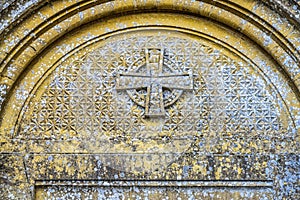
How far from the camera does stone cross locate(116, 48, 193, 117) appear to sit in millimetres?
4336

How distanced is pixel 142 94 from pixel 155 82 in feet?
0.47

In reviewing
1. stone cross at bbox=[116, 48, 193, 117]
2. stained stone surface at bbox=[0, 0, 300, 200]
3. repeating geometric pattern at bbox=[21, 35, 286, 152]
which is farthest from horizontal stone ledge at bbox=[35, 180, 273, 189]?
stone cross at bbox=[116, 48, 193, 117]

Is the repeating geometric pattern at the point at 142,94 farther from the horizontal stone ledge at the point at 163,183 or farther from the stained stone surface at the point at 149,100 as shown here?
the horizontal stone ledge at the point at 163,183

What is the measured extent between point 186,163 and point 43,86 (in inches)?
51.5

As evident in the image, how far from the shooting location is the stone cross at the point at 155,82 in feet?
14.2

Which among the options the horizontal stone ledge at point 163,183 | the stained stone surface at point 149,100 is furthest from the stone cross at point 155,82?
the horizontal stone ledge at point 163,183

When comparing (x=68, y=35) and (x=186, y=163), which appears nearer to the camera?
(x=186, y=163)

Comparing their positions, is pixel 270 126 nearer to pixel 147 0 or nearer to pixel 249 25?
pixel 249 25

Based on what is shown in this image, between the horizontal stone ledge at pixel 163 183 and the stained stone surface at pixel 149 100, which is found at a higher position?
the stained stone surface at pixel 149 100

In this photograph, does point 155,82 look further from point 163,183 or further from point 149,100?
point 163,183

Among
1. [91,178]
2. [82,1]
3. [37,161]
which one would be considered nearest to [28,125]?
[37,161]

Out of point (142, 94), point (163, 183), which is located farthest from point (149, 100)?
point (163, 183)

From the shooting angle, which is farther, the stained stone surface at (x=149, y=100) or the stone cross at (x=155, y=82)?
the stone cross at (x=155, y=82)

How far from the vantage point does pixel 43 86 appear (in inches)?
173
